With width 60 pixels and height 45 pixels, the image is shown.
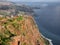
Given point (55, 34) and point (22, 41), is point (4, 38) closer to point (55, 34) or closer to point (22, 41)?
point (22, 41)

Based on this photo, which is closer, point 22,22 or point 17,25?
point 17,25

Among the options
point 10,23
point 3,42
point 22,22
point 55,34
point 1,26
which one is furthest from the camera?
point 55,34

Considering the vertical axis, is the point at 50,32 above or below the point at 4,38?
below

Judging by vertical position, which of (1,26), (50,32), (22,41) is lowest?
(50,32)

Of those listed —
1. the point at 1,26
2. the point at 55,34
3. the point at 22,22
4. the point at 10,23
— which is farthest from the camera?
the point at 55,34

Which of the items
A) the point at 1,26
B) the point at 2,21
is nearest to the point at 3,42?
the point at 1,26

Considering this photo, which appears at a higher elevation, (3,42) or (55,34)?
(3,42)

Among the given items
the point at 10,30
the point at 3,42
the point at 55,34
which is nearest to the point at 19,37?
the point at 10,30

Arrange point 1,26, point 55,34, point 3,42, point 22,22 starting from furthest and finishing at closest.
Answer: point 55,34
point 22,22
point 1,26
point 3,42

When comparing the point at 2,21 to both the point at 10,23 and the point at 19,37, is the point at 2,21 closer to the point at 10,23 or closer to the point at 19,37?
the point at 10,23
